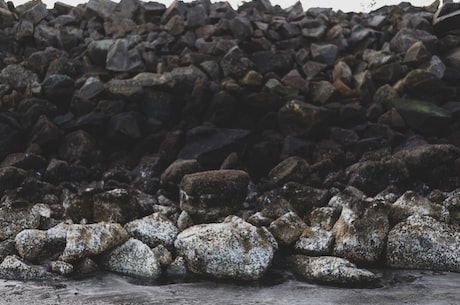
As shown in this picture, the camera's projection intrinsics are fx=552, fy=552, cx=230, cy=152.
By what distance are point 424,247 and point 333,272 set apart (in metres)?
1.50

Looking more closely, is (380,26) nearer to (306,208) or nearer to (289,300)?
(306,208)

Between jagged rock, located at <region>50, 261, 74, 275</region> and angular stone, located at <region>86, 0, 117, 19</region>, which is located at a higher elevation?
angular stone, located at <region>86, 0, 117, 19</region>

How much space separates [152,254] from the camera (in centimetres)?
772

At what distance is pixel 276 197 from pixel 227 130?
3.27m

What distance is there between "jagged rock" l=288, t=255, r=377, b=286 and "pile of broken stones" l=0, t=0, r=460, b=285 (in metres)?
0.02

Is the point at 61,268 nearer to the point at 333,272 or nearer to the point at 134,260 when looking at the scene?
the point at 134,260

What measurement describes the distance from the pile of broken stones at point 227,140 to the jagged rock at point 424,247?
0.03 metres

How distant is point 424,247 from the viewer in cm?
777

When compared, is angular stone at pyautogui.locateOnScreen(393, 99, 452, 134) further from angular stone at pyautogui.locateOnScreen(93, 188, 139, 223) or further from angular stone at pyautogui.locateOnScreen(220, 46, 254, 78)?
angular stone at pyautogui.locateOnScreen(93, 188, 139, 223)

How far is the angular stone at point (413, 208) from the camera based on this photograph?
8492mm

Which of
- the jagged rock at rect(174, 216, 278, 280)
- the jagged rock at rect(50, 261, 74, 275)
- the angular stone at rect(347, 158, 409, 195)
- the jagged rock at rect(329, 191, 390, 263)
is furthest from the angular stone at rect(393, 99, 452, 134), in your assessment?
the jagged rock at rect(50, 261, 74, 275)

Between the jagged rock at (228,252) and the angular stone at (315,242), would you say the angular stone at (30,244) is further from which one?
the angular stone at (315,242)

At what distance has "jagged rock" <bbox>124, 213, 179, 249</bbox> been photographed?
326 inches

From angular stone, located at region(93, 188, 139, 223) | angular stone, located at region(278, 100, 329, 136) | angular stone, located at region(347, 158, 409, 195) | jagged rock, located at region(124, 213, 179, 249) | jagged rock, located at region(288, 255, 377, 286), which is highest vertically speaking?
angular stone, located at region(278, 100, 329, 136)
